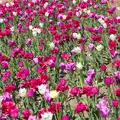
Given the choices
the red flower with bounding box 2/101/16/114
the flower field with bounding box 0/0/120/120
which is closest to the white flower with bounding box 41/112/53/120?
the flower field with bounding box 0/0/120/120

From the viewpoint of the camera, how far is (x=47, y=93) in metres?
5.38

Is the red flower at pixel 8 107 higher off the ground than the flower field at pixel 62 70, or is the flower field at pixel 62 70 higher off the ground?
the flower field at pixel 62 70

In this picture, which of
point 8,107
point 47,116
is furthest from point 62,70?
point 47,116

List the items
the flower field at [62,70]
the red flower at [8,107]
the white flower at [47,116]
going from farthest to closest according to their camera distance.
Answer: the flower field at [62,70] → the red flower at [8,107] → the white flower at [47,116]

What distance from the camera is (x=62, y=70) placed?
720 cm

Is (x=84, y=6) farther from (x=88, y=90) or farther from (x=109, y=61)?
(x=88, y=90)

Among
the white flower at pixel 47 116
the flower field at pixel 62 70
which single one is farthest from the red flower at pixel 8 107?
the white flower at pixel 47 116

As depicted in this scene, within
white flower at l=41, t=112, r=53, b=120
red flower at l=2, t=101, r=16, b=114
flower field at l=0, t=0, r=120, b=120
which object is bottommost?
white flower at l=41, t=112, r=53, b=120

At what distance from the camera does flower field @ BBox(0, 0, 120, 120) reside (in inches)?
206

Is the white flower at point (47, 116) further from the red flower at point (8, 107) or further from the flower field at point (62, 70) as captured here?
the red flower at point (8, 107)

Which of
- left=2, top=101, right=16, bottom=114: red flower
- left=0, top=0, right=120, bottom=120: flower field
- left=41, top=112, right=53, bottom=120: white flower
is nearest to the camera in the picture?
left=41, top=112, right=53, bottom=120: white flower

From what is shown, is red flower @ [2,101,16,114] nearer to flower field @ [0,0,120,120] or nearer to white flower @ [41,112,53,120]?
flower field @ [0,0,120,120]

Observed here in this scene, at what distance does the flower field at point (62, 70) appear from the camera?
17.2 feet

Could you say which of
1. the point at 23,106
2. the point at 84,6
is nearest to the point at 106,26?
the point at 84,6
